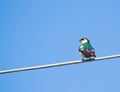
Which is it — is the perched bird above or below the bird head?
below

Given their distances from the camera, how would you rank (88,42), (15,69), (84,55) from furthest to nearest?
(88,42) → (84,55) → (15,69)

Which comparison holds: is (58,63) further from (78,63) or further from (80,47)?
(80,47)

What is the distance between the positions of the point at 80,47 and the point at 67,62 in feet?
9.58

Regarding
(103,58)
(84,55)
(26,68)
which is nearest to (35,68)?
(26,68)

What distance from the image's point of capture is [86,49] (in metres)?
10.4

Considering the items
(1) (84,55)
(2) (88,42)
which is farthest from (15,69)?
(2) (88,42)

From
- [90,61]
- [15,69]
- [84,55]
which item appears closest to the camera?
[15,69]

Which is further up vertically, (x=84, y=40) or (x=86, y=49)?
(x=84, y=40)

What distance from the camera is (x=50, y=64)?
25.1 feet

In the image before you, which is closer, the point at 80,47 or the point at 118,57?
the point at 118,57

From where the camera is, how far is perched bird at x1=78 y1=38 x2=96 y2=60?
32.5 ft

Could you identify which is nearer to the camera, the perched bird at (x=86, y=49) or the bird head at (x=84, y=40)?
the perched bird at (x=86, y=49)

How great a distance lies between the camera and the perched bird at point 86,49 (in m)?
9.91

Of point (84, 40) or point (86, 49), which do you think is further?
point (84, 40)
